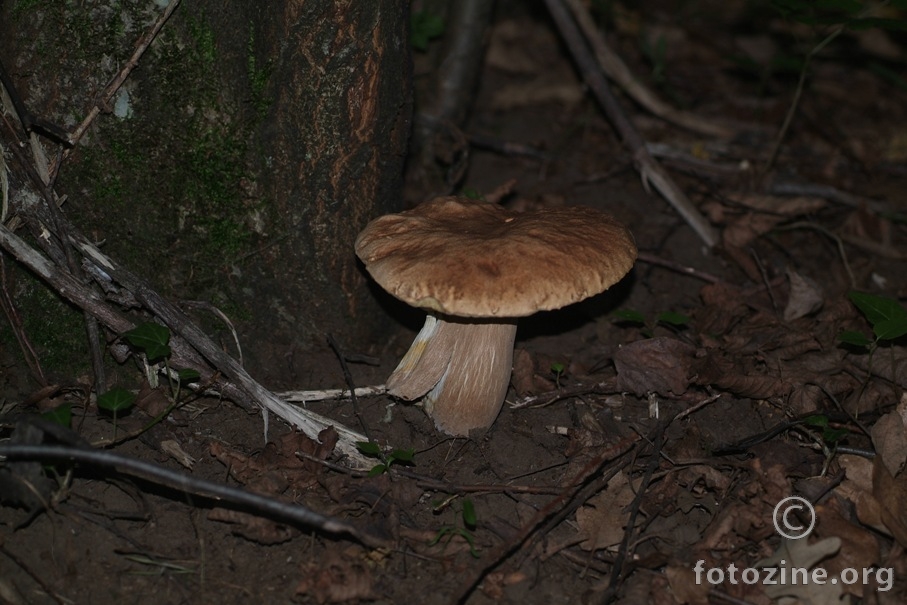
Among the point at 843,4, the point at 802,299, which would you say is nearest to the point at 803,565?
the point at 802,299

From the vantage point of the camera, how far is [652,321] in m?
4.20

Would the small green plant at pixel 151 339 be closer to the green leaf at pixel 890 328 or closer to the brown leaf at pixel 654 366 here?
the brown leaf at pixel 654 366

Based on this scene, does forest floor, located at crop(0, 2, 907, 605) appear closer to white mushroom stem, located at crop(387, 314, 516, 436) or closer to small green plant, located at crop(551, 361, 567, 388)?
small green plant, located at crop(551, 361, 567, 388)

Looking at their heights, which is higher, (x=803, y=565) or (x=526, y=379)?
(x=526, y=379)

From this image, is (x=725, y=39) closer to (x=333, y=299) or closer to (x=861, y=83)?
(x=861, y=83)

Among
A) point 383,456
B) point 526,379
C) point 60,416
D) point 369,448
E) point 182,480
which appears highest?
point 60,416

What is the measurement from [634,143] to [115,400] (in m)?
3.86

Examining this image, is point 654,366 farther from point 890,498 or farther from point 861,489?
point 890,498

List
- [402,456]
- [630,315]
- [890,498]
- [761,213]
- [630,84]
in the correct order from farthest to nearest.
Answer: [630,84]
[761,213]
[630,315]
[402,456]
[890,498]

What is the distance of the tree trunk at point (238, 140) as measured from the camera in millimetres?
3051

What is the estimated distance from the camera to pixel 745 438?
3.35 m

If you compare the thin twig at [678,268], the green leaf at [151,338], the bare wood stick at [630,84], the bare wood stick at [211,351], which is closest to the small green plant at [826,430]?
the thin twig at [678,268]

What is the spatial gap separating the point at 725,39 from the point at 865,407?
601 centimetres

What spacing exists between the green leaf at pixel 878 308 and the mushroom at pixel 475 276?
1.39 m
